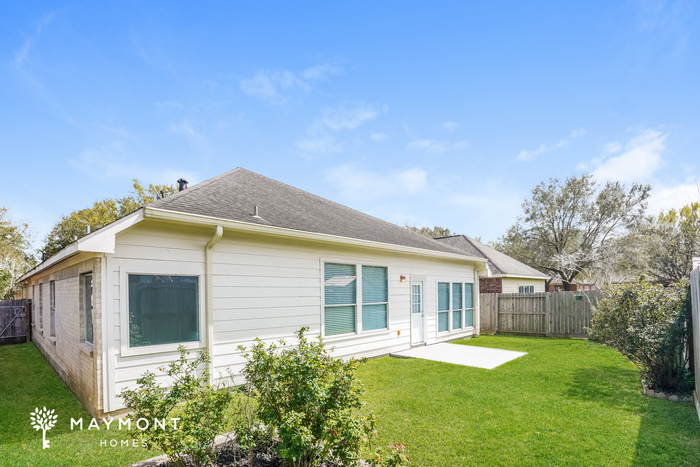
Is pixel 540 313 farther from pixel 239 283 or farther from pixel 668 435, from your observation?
pixel 239 283

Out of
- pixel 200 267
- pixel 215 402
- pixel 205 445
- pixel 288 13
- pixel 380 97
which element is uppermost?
pixel 288 13

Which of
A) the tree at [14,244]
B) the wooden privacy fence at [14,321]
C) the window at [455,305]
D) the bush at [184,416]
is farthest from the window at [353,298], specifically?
the tree at [14,244]

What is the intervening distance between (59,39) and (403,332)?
11.0 metres

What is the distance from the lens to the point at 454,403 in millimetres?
5160

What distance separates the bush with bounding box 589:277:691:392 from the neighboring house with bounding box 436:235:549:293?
9.17 m

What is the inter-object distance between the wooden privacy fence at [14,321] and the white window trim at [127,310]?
40.3 ft

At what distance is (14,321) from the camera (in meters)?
12.9

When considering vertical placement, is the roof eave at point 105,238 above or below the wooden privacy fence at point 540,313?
above

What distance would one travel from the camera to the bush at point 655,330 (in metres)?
5.40

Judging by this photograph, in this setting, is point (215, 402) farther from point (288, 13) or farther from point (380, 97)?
point (380, 97)

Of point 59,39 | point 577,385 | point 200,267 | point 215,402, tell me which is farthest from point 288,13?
point 577,385

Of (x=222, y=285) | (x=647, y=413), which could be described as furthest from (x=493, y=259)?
(x=222, y=285)

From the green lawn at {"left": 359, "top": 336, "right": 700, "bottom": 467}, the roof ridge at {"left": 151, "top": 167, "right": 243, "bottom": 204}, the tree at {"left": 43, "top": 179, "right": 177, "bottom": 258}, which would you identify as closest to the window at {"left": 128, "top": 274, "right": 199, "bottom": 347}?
the roof ridge at {"left": 151, "top": 167, "right": 243, "bottom": 204}

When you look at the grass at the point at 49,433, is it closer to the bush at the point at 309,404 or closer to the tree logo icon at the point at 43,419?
the tree logo icon at the point at 43,419
